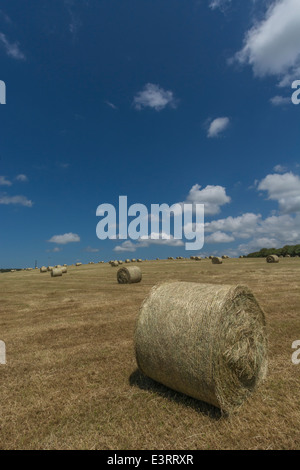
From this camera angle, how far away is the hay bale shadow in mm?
5004

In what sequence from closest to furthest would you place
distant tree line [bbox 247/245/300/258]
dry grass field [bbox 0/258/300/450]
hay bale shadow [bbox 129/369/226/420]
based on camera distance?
dry grass field [bbox 0/258/300/450]
hay bale shadow [bbox 129/369/226/420]
distant tree line [bbox 247/245/300/258]

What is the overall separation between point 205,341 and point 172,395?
1.56m

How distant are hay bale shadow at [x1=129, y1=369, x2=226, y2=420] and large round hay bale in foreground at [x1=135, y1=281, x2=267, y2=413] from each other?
0.18m

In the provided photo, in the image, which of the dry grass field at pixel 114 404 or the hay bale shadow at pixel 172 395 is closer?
the dry grass field at pixel 114 404

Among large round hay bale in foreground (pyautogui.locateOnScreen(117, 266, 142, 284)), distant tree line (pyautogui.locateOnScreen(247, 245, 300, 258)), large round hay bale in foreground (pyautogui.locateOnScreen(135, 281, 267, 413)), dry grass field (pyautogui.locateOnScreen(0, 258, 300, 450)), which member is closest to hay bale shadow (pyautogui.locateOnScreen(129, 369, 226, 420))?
dry grass field (pyautogui.locateOnScreen(0, 258, 300, 450))

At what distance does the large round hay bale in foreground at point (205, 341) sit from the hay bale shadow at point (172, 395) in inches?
7.0

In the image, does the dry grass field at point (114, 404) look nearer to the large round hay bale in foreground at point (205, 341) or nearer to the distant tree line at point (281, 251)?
the large round hay bale in foreground at point (205, 341)

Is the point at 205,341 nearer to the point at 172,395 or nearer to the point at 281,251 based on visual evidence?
the point at 172,395

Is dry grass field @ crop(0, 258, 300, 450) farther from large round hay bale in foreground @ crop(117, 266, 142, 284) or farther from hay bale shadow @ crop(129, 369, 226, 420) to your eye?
large round hay bale in foreground @ crop(117, 266, 142, 284)

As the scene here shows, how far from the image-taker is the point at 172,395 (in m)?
5.68

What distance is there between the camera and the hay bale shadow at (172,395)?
5004mm

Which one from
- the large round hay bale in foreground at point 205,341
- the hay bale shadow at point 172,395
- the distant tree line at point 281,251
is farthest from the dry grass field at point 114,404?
the distant tree line at point 281,251

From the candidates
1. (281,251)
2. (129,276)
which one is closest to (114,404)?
(129,276)
